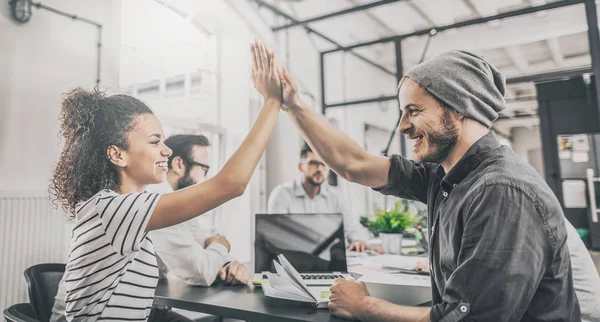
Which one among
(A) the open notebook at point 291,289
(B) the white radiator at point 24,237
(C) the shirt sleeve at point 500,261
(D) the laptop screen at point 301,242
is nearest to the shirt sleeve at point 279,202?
(D) the laptop screen at point 301,242

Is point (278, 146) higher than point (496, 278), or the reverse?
point (278, 146)

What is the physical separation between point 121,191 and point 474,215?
1081mm

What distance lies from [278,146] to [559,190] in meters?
3.35

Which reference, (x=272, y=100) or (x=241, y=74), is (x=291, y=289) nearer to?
(x=272, y=100)

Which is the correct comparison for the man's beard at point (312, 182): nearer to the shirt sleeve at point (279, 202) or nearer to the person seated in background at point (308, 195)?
the person seated in background at point (308, 195)

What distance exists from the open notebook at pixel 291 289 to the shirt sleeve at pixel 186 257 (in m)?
0.31

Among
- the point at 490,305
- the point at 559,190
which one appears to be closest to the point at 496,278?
the point at 490,305

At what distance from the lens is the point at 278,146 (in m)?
4.16

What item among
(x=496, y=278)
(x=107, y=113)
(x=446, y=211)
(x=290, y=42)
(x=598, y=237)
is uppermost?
(x=290, y=42)

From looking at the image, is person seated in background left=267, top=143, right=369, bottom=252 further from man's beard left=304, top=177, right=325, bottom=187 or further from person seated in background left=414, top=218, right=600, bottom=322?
person seated in background left=414, top=218, right=600, bottom=322

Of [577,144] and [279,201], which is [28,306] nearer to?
[279,201]

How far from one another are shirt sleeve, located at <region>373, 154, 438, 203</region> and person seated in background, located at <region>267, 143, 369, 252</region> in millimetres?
1687


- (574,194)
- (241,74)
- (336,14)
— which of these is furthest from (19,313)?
(574,194)

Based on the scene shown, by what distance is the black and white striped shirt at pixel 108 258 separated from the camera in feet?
3.39
